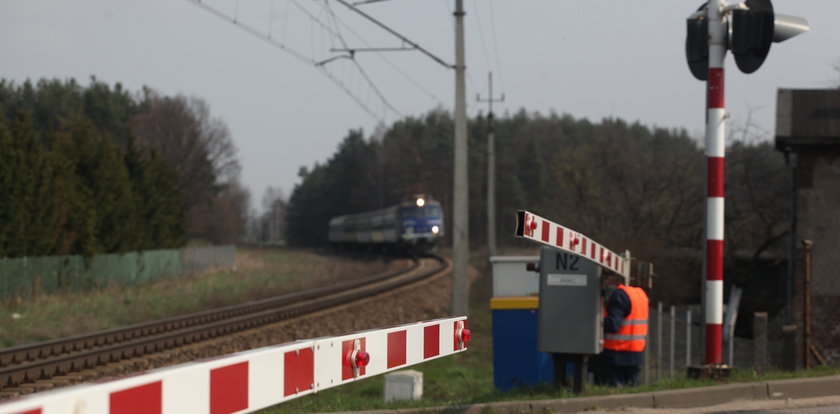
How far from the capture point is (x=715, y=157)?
10680 mm

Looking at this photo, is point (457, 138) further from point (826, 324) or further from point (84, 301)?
point (84, 301)

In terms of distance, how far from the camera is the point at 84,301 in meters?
25.4

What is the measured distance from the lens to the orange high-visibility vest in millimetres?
9898

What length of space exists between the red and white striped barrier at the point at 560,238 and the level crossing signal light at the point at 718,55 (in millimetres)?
2058

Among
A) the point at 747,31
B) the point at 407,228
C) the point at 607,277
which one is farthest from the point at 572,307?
the point at 407,228

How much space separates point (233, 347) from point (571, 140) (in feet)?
313

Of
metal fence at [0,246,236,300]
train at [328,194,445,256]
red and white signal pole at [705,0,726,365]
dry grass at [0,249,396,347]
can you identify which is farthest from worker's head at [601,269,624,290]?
train at [328,194,445,256]

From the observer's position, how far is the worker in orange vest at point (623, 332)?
9.81 meters

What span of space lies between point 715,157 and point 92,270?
2493 cm

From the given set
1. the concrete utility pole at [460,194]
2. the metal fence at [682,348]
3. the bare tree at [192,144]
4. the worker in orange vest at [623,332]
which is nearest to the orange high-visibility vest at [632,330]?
the worker in orange vest at [623,332]

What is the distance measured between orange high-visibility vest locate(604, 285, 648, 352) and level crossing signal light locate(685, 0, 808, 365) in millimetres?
1010

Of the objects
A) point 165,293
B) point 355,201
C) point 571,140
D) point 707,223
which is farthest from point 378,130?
point 707,223

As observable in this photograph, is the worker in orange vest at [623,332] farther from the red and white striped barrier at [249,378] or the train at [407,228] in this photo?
the train at [407,228]

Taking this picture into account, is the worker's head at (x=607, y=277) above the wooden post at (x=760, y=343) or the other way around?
above
